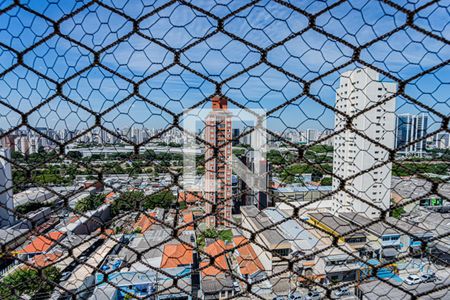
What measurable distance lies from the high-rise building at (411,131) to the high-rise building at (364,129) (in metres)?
0.02

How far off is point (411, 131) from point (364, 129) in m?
0.11

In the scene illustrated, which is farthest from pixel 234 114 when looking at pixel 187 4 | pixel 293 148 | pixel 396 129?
pixel 396 129

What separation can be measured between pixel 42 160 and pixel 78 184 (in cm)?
13

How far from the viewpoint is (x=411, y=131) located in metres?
0.66

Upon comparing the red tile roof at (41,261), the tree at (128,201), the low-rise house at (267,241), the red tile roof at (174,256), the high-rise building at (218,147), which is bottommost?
the red tile roof at (174,256)

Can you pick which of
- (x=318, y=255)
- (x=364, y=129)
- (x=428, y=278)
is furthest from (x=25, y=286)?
(x=428, y=278)

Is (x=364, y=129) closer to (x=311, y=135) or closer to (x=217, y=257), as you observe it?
(x=311, y=135)

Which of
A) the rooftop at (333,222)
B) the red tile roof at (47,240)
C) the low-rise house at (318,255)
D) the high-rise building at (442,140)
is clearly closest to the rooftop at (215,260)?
the low-rise house at (318,255)

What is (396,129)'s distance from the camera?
26.7 inches

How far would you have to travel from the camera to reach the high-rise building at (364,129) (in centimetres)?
61

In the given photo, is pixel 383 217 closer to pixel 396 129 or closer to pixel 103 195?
pixel 396 129

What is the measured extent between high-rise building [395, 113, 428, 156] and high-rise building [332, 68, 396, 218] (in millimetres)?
17

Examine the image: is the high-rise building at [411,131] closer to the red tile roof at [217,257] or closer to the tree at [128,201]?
the red tile roof at [217,257]

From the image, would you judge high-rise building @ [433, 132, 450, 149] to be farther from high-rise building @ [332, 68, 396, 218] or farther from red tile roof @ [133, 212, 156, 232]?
red tile roof @ [133, 212, 156, 232]
